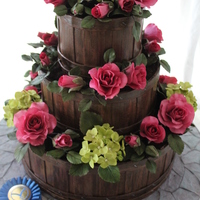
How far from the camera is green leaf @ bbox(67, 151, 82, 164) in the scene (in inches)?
53.7

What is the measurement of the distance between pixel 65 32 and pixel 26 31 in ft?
3.41

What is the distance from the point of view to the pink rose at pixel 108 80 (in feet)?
4.08

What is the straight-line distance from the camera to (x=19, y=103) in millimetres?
1504

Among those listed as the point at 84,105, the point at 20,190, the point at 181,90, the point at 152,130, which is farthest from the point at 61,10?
the point at 20,190

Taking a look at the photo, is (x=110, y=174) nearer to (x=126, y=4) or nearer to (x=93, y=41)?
(x=93, y=41)

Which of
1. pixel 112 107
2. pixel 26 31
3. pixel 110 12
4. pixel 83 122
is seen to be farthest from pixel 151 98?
pixel 26 31

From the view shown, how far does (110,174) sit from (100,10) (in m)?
0.63

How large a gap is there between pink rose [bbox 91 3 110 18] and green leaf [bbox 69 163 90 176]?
0.59 m

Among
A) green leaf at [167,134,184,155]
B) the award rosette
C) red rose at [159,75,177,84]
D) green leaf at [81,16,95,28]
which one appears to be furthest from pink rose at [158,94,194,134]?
the award rosette

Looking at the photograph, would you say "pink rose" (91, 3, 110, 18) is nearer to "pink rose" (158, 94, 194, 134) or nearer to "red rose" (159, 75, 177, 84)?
"pink rose" (158, 94, 194, 134)

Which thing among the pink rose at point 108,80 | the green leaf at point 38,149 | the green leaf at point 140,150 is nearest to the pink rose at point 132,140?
the green leaf at point 140,150

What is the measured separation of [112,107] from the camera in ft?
4.55

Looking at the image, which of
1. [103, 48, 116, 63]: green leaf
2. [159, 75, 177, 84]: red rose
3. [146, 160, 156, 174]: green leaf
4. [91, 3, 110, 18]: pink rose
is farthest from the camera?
[159, 75, 177, 84]: red rose

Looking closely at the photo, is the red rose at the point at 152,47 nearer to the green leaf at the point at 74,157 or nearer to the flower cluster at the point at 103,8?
the flower cluster at the point at 103,8
